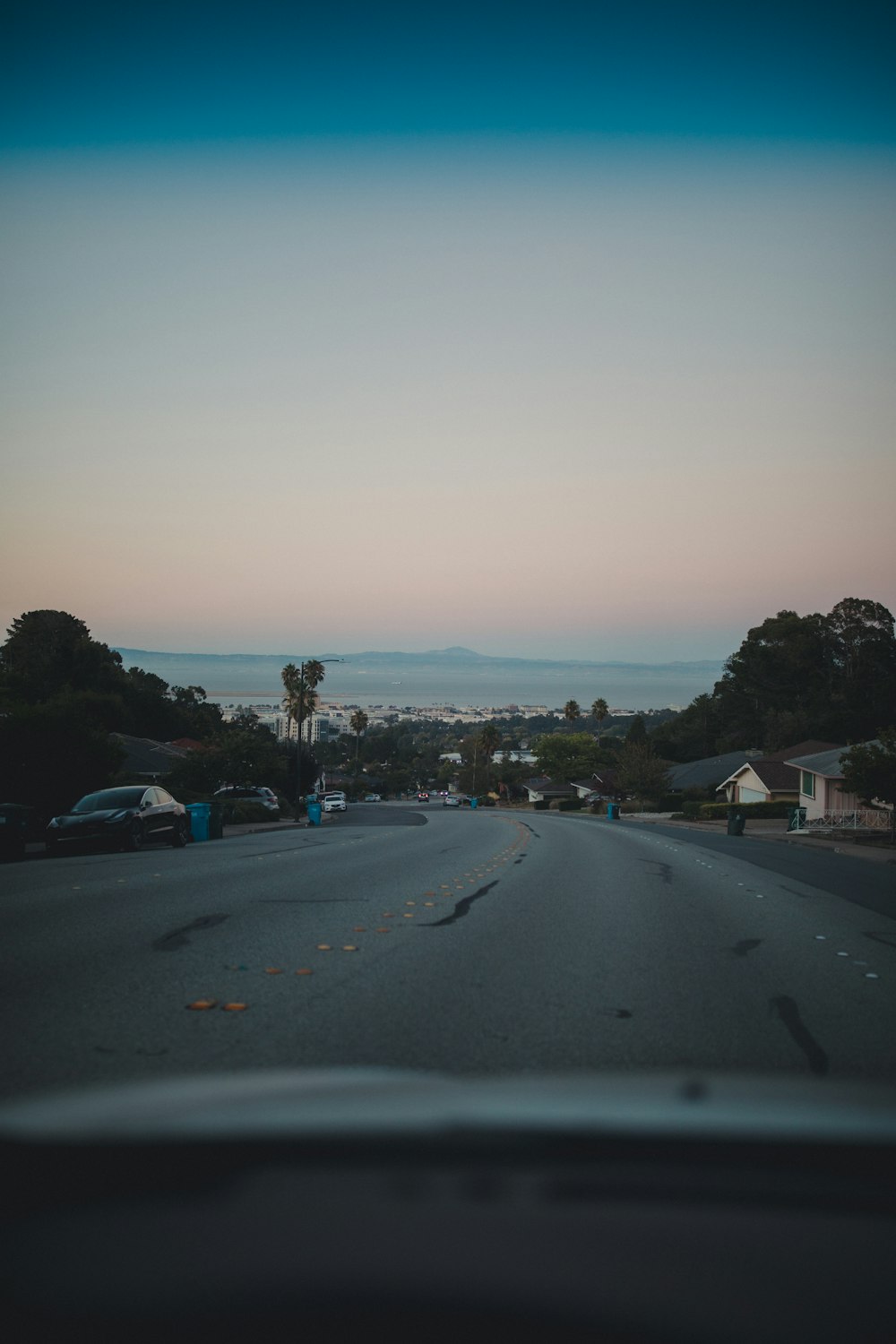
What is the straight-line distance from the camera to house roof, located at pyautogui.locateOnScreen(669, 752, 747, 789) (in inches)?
2859

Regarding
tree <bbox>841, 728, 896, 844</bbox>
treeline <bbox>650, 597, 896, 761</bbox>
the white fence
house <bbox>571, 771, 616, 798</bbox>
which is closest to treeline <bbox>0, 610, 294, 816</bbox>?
tree <bbox>841, 728, 896, 844</bbox>

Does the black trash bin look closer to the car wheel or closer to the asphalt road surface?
the car wheel

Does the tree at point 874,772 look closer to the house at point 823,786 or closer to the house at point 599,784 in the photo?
the house at point 823,786

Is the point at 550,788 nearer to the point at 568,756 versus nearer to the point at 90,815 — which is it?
the point at 568,756

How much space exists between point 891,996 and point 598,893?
630 centimetres

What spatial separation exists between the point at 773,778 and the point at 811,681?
2548cm

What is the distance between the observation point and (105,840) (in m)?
19.8

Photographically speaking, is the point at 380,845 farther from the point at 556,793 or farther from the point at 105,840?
the point at 556,793

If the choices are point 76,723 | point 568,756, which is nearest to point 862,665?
point 568,756

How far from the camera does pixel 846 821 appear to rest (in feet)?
143

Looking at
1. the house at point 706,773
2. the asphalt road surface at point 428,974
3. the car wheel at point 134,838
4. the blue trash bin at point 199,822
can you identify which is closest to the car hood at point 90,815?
the car wheel at point 134,838

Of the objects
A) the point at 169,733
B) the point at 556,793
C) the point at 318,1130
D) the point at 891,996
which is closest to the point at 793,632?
the point at 556,793

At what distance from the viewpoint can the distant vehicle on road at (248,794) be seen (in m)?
42.4

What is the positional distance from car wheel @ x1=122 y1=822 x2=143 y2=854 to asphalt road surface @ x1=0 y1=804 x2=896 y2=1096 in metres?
4.35
